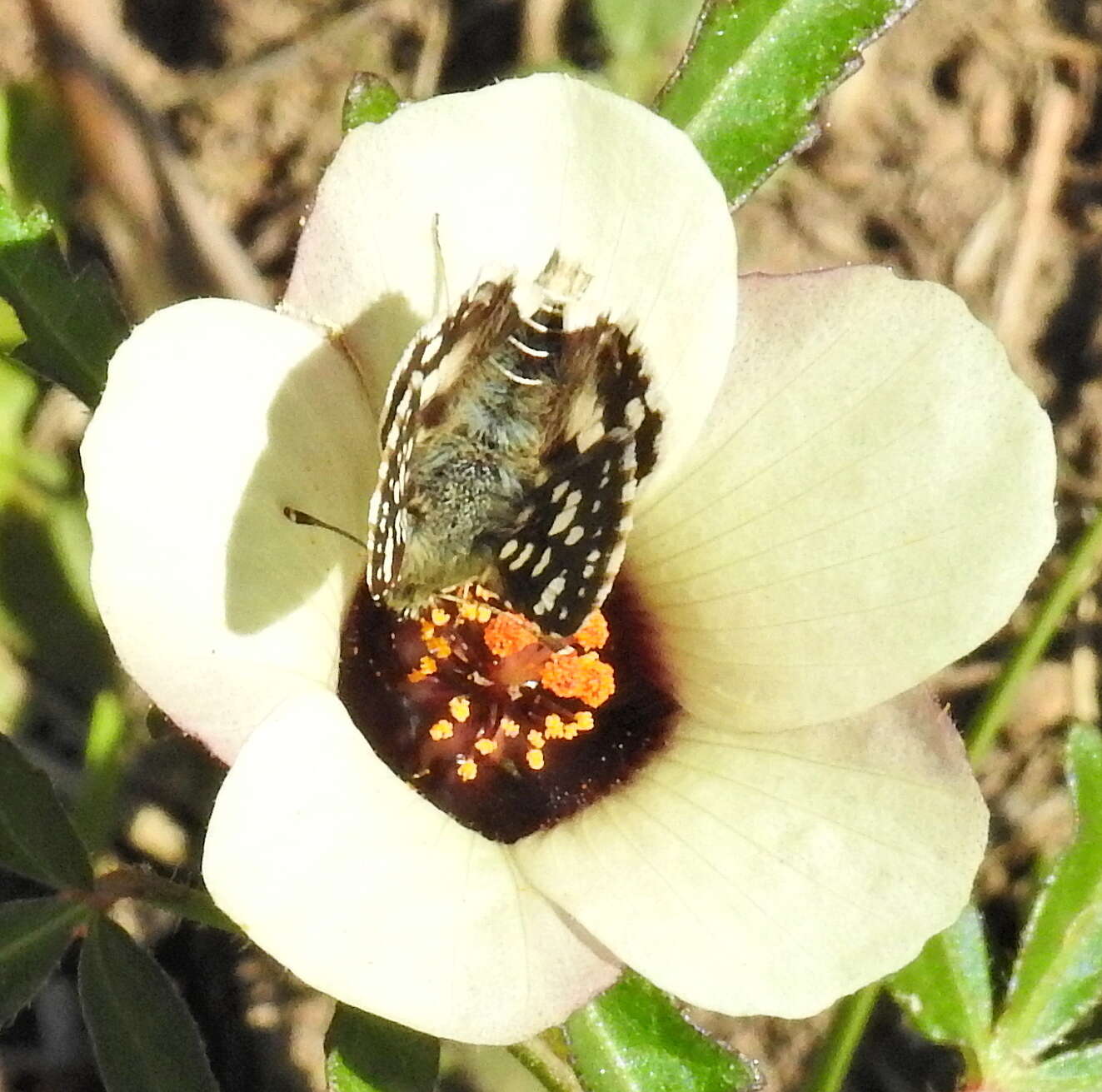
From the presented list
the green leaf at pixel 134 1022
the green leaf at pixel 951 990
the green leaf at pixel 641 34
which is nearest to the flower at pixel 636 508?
the green leaf at pixel 134 1022

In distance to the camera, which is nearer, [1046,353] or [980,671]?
[980,671]

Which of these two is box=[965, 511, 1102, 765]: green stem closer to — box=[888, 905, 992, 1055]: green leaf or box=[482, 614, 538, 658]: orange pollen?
box=[888, 905, 992, 1055]: green leaf

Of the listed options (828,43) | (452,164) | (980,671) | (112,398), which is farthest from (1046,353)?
(112,398)

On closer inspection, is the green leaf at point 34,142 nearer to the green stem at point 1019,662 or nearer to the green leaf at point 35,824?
the green leaf at point 35,824

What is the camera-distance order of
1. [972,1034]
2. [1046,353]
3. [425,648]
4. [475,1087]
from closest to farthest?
[425,648], [972,1034], [475,1087], [1046,353]

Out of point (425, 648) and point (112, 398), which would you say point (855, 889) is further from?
point (112, 398)

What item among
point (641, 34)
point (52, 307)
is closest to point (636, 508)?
point (52, 307)

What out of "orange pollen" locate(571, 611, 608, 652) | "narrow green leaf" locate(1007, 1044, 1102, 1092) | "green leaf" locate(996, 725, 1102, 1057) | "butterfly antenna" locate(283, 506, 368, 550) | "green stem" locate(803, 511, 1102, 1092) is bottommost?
"narrow green leaf" locate(1007, 1044, 1102, 1092)

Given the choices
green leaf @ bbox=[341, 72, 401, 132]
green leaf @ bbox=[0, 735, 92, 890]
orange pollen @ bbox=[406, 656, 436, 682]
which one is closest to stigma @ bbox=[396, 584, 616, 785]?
orange pollen @ bbox=[406, 656, 436, 682]
